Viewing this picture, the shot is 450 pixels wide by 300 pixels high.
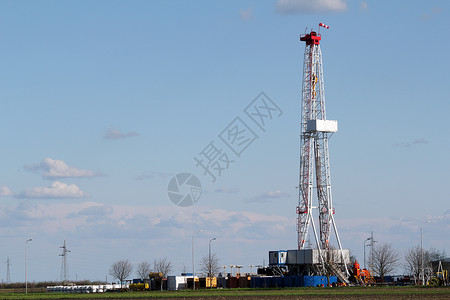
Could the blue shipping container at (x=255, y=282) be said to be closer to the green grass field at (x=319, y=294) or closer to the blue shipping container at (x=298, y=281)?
the blue shipping container at (x=298, y=281)

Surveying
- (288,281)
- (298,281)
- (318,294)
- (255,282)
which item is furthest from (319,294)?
(255,282)

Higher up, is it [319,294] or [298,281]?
[319,294]

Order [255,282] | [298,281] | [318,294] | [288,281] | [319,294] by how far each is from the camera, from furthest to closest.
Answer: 1. [255,282]
2. [288,281]
3. [298,281]
4. [318,294]
5. [319,294]

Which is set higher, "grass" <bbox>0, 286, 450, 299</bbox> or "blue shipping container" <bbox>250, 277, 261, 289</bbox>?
"grass" <bbox>0, 286, 450, 299</bbox>

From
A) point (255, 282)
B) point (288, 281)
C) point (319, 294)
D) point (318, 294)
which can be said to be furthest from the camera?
point (255, 282)

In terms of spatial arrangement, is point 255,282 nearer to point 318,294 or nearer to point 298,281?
point 298,281

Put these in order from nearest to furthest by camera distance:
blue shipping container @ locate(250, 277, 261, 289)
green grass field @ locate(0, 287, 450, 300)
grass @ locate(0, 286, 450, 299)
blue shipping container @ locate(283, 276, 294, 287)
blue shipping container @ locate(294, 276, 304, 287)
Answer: green grass field @ locate(0, 287, 450, 300), grass @ locate(0, 286, 450, 299), blue shipping container @ locate(294, 276, 304, 287), blue shipping container @ locate(283, 276, 294, 287), blue shipping container @ locate(250, 277, 261, 289)

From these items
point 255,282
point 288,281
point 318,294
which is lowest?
point 255,282

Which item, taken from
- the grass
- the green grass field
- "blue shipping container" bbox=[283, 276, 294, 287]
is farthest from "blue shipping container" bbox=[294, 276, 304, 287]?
the green grass field

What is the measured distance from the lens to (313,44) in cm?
12300

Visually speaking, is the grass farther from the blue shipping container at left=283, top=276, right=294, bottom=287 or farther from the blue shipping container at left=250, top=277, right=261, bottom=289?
the blue shipping container at left=250, top=277, right=261, bottom=289

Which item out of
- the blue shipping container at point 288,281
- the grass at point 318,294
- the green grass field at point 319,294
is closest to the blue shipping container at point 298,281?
the blue shipping container at point 288,281

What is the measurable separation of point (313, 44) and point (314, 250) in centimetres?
3522

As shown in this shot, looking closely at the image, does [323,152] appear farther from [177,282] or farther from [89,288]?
[89,288]
